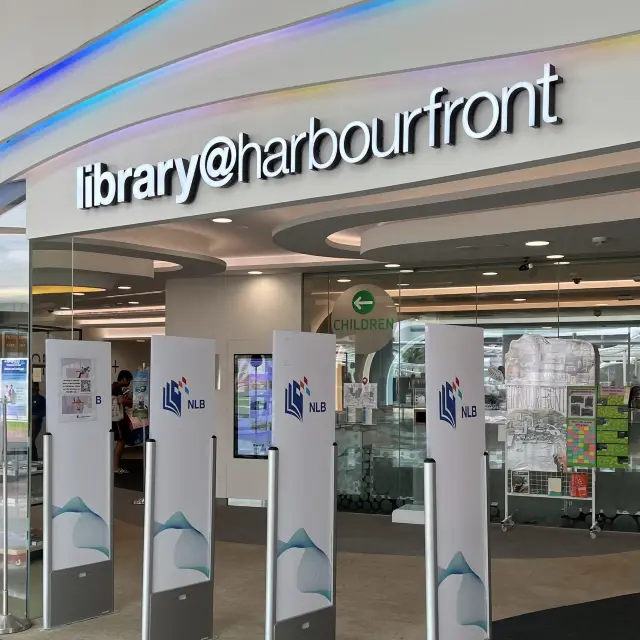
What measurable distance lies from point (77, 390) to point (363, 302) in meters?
5.16

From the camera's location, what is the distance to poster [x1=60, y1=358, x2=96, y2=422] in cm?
586

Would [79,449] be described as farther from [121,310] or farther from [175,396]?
[121,310]

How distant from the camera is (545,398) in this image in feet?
29.9

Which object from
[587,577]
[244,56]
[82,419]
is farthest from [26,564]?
[587,577]

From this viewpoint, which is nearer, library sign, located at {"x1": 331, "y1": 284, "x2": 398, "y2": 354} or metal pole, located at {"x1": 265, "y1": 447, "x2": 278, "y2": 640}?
metal pole, located at {"x1": 265, "y1": 447, "x2": 278, "y2": 640}

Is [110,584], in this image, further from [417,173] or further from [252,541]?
[417,173]

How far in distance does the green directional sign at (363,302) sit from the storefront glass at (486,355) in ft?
0.31

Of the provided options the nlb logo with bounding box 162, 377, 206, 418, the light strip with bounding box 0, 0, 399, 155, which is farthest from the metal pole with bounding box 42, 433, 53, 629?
the light strip with bounding box 0, 0, 399, 155

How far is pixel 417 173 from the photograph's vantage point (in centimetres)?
446

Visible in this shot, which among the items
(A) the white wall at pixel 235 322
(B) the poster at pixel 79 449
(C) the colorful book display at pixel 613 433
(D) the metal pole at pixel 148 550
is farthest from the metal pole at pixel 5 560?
(C) the colorful book display at pixel 613 433

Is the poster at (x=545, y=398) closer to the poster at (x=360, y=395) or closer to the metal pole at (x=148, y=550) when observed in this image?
the poster at (x=360, y=395)

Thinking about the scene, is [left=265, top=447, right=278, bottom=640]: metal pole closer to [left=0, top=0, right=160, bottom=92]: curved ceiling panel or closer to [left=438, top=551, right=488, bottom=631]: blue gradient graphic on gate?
[left=438, top=551, right=488, bottom=631]: blue gradient graphic on gate

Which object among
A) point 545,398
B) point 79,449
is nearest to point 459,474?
point 79,449

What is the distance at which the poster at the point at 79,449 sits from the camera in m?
5.80
